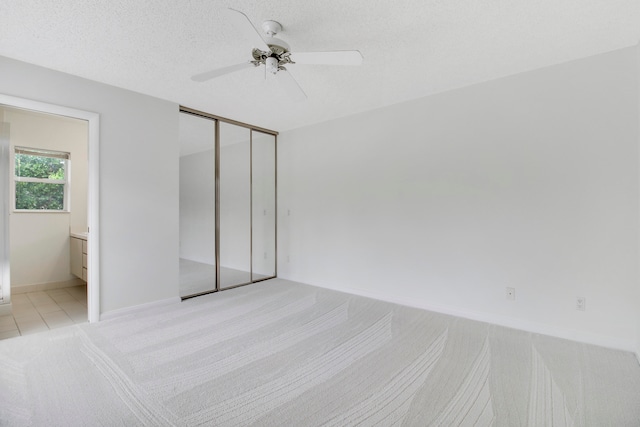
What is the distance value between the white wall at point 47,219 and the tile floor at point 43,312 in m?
0.31

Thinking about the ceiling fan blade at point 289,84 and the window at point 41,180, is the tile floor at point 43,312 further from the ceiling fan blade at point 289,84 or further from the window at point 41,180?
the ceiling fan blade at point 289,84

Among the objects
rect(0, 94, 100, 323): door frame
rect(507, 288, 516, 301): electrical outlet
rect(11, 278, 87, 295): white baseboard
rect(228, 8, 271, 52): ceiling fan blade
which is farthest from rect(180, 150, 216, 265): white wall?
rect(507, 288, 516, 301): electrical outlet

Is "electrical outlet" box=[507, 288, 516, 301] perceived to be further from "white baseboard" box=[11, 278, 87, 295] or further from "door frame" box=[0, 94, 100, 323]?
"white baseboard" box=[11, 278, 87, 295]

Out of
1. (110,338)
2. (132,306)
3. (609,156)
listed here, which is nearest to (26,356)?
(110,338)

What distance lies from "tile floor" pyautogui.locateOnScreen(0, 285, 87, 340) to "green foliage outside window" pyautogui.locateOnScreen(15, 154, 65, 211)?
122 cm

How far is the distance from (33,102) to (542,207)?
4712 mm

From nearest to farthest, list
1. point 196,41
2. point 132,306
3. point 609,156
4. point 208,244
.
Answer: point 196,41
point 609,156
point 132,306
point 208,244

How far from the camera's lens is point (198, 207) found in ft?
12.9

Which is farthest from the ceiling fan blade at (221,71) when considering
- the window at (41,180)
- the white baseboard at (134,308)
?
the window at (41,180)

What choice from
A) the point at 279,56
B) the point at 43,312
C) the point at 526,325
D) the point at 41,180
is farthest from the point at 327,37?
the point at 41,180

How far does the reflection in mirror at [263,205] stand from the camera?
4598 mm

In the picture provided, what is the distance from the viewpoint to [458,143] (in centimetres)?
318

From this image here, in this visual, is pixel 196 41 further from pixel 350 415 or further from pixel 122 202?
pixel 350 415

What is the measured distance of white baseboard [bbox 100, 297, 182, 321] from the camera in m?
3.06
